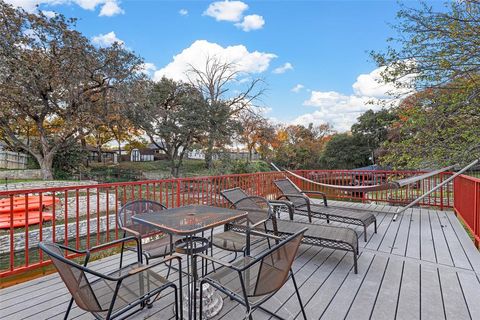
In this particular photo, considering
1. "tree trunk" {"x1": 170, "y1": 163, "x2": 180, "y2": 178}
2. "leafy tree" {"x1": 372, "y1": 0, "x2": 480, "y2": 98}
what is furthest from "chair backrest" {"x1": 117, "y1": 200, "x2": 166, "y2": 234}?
"tree trunk" {"x1": 170, "y1": 163, "x2": 180, "y2": 178}

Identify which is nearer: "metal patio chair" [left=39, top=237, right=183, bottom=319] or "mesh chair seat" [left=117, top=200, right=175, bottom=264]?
"metal patio chair" [left=39, top=237, right=183, bottom=319]

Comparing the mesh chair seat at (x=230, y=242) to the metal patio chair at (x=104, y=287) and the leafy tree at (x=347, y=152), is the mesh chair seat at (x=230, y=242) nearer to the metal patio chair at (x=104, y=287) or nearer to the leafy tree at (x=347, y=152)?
the metal patio chair at (x=104, y=287)

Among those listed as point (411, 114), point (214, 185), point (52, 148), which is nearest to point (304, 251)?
point (214, 185)

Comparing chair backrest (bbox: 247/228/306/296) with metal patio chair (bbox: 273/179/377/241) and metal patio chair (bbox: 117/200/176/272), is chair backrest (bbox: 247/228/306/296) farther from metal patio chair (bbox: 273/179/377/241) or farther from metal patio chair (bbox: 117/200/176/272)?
metal patio chair (bbox: 273/179/377/241)

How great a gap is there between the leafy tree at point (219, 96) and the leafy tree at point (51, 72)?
5.26m

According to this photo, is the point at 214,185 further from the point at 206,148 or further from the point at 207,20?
the point at 206,148

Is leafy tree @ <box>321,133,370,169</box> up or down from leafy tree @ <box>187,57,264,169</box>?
down

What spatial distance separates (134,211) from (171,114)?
668 inches

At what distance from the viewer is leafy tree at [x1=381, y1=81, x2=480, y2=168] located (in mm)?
5410

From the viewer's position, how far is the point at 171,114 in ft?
61.4

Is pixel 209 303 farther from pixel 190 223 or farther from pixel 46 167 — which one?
pixel 46 167

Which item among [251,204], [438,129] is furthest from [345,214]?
[438,129]

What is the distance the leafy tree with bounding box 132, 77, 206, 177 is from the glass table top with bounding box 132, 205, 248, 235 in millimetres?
15386

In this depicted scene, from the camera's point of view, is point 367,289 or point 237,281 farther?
point 367,289
